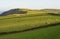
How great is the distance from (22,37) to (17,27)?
487 mm

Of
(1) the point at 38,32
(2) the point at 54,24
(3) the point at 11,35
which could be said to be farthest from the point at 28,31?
(2) the point at 54,24

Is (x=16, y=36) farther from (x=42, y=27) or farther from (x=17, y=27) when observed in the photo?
(x=42, y=27)

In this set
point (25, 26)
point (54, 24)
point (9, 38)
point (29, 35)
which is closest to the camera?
point (9, 38)

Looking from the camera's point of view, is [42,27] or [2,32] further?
[42,27]

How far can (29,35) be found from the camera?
9.55 feet

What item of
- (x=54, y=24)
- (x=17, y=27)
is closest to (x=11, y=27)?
(x=17, y=27)

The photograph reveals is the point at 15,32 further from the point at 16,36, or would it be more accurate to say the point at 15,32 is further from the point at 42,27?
the point at 42,27

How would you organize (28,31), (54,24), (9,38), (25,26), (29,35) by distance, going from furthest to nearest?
1. (54,24)
2. (25,26)
3. (28,31)
4. (29,35)
5. (9,38)

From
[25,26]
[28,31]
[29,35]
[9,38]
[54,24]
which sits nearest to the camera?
[9,38]

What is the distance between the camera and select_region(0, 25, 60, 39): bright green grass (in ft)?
9.25

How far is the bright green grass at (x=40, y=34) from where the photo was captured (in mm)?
2820

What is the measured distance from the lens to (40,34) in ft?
9.87

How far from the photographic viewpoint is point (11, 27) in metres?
3.23

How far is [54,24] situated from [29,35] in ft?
3.06
